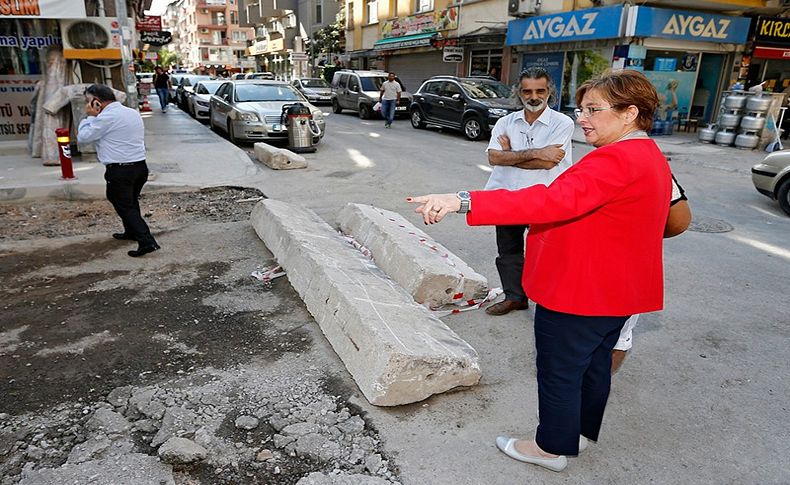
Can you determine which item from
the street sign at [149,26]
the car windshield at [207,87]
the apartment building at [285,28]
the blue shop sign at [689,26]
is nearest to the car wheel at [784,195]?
the blue shop sign at [689,26]

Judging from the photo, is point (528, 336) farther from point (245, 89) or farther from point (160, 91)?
point (160, 91)

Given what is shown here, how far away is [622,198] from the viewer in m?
2.10

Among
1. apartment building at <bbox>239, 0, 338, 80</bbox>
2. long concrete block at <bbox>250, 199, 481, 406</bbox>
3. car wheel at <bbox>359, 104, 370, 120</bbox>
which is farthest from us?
apartment building at <bbox>239, 0, 338, 80</bbox>

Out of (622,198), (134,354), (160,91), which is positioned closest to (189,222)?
(134,354)

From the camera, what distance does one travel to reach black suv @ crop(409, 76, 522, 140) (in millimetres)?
15367

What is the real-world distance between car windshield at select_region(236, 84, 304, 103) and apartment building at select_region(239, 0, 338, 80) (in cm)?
2805

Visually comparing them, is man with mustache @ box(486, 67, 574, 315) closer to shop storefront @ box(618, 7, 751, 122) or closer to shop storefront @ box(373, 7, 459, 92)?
shop storefront @ box(618, 7, 751, 122)

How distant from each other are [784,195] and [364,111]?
16.3 metres

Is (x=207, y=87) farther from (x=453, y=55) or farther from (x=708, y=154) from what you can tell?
(x=708, y=154)

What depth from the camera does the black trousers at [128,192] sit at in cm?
562

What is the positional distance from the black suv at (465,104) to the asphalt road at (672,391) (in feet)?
28.6

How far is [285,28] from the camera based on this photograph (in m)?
50.4

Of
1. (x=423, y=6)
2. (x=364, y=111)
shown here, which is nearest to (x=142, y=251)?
(x=364, y=111)

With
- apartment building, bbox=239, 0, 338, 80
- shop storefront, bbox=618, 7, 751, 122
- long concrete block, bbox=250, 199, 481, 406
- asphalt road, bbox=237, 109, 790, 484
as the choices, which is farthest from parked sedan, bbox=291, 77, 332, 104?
long concrete block, bbox=250, 199, 481, 406
